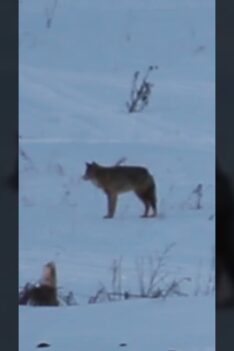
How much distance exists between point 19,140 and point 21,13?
28cm

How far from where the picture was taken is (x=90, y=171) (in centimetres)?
331

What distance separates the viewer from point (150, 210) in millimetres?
3322

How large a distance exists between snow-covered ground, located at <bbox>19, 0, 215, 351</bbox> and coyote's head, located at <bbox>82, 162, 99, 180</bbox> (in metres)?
0.01

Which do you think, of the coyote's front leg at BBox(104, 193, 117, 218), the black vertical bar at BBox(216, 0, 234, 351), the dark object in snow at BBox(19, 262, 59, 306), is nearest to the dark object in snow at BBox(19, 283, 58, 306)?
the dark object in snow at BBox(19, 262, 59, 306)

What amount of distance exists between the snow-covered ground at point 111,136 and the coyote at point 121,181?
2 centimetres

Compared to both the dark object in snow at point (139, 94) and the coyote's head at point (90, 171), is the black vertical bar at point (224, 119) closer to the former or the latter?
the dark object in snow at point (139, 94)

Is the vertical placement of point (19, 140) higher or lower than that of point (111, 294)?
higher

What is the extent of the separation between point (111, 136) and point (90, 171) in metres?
0.09

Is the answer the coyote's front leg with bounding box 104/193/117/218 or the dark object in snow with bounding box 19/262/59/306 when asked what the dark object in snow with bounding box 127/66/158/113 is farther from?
the dark object in snow with bounding box 19/262/59/306

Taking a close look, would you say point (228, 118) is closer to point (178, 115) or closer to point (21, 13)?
point (178, 115)

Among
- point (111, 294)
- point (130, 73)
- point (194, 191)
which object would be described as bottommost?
point (111, 294)

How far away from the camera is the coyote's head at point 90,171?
130 inches
